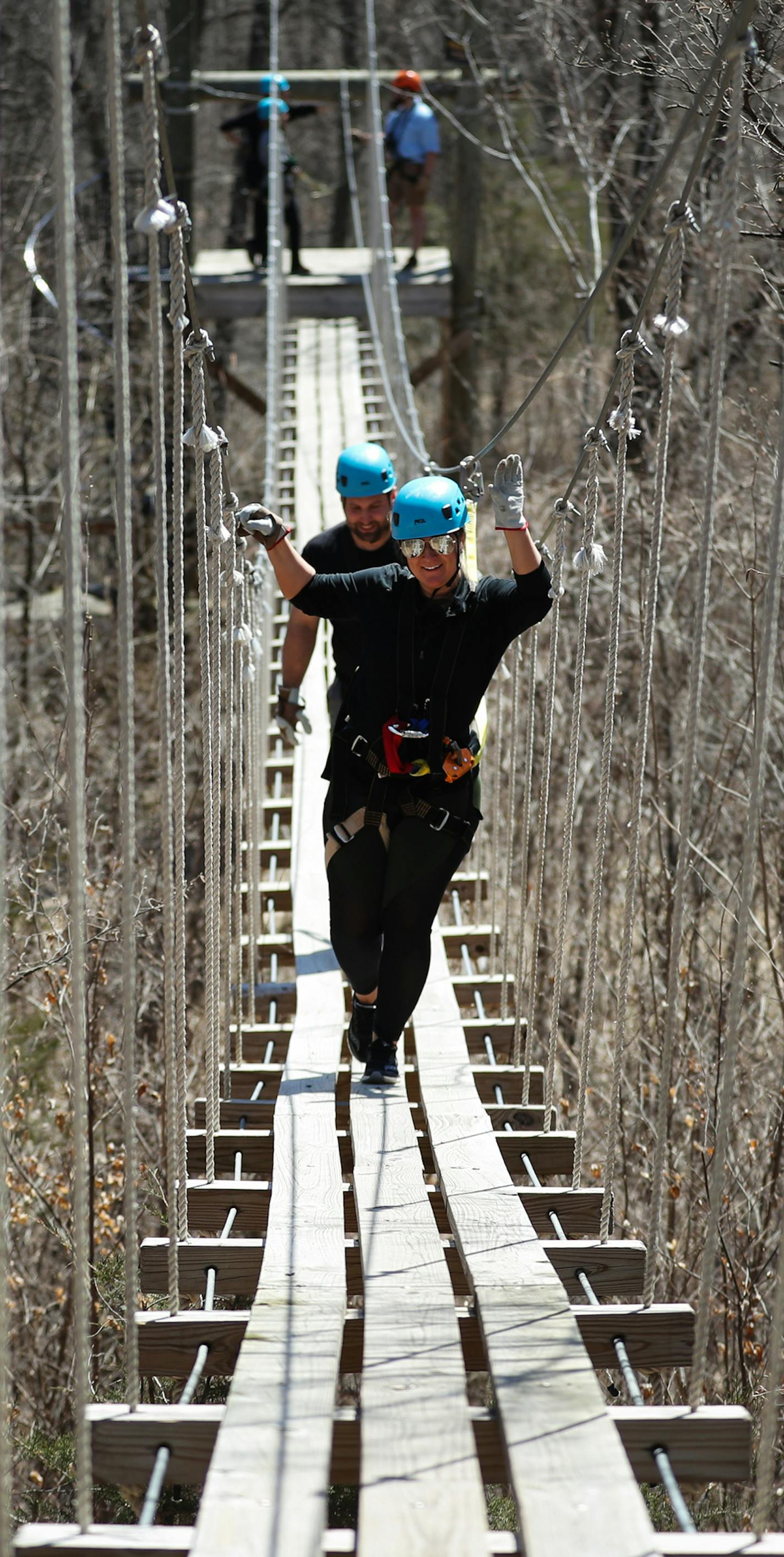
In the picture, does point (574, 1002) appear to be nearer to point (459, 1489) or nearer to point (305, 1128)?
point (305, 1128)

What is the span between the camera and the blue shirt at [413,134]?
29.1ft

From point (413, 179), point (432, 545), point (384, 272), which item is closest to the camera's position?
point (432, 545)

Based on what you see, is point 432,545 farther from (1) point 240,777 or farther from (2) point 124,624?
(1) point 240,777

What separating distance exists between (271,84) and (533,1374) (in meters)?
8.55

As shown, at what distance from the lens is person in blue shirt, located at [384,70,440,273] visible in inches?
347

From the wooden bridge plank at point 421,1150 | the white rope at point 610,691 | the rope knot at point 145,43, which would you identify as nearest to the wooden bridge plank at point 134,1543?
the white rope at point 610,691

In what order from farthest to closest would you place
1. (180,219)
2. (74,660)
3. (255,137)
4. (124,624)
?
(255,137) < (180,219) < (124,624) < (74,660)

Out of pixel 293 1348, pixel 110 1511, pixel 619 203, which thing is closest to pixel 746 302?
pixel 619 203

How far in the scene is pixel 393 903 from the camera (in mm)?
2988

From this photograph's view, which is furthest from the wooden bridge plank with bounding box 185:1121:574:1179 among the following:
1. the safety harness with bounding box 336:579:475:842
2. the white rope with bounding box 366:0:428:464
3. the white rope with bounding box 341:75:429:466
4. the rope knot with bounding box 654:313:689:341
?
the white rope with bounding box 366:0:428:464

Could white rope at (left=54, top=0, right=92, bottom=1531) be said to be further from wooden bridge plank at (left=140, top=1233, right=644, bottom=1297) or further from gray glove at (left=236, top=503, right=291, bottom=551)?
gray glove at (left=236, top=503, right=291, bottom=551)

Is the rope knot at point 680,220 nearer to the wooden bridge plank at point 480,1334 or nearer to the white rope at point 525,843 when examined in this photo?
the white rope at point 525,843

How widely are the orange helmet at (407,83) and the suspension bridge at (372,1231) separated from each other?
592cm

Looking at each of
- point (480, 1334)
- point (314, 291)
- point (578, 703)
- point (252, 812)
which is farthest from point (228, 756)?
point (314, 291)
